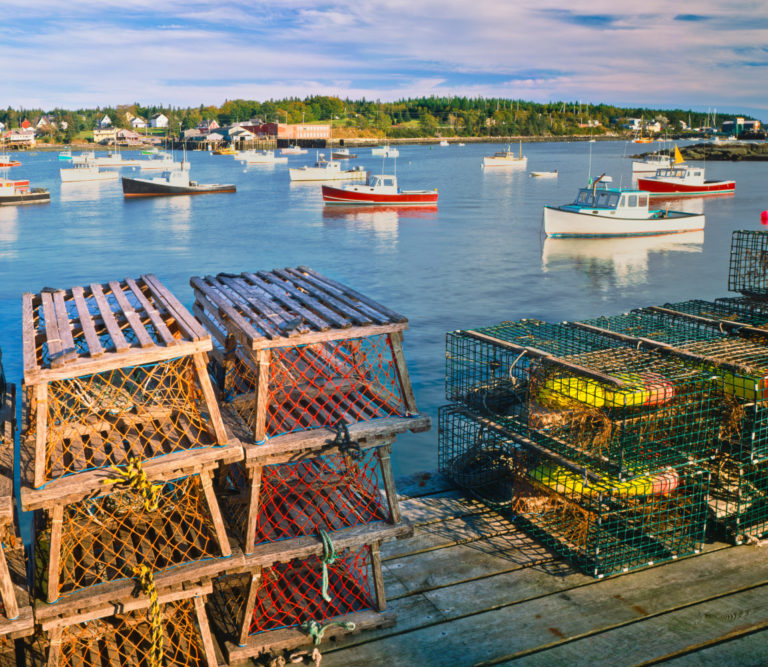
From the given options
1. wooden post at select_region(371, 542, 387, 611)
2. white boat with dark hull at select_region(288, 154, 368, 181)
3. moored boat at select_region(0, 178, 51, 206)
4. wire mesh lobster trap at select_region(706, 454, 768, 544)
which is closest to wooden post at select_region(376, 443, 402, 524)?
wooden post at select_region(371, 542, 387, 611)

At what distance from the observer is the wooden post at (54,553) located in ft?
12.9

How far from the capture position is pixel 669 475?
5.66 m

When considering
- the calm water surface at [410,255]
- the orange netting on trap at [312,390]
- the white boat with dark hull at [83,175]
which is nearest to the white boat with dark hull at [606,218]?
the calm water surface at [410,255]

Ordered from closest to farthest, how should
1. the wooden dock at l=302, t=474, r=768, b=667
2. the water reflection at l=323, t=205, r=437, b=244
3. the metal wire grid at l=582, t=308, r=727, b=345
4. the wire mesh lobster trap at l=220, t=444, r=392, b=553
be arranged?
the wooden dock at l=302, t=474, r=768, b=667
the wire mesh lobster trap at l=220, t=444, r=392, b=553
the metal wire grid at l=582, t=308, r=727, b=345
the water reflection at l=323, t=205, r=437, b=244


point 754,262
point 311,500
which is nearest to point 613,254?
point 754,262

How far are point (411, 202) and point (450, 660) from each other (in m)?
45.7

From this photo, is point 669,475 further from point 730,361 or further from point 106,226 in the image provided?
point 106,226

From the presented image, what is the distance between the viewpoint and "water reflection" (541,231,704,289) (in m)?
28.1

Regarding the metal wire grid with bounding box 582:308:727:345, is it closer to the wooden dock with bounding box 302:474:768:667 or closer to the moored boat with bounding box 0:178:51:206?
the wooden dock with bounding box 302:474:768:667

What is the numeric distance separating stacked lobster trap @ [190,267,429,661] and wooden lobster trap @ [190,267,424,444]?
0.04 ft

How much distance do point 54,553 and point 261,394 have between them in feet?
4.35

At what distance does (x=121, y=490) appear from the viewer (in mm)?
3957

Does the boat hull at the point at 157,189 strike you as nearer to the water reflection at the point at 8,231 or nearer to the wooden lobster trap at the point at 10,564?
the water reflection at the point at 8,231

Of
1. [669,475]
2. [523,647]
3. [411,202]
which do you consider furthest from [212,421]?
[411,202]
